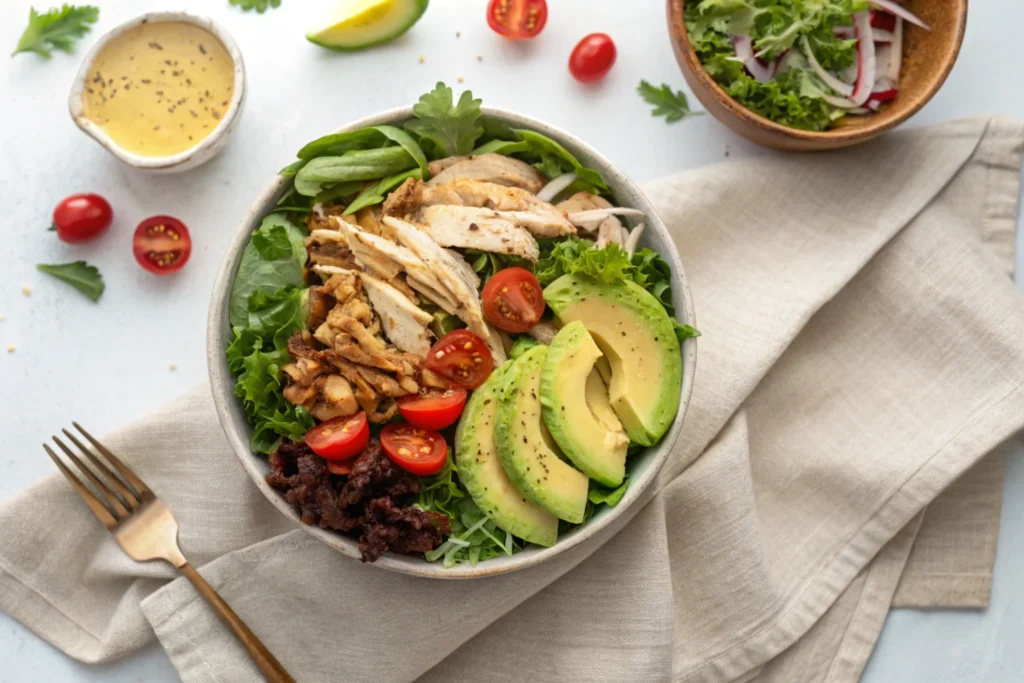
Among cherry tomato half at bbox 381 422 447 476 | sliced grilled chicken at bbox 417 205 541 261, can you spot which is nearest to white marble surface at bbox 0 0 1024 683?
sliced grilled chicken at bbox 417 205 541 261

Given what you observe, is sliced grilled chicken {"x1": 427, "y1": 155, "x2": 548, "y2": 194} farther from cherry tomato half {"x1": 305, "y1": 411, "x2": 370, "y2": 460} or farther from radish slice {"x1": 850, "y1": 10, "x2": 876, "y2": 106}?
radish slice {"x1": 850, "y1": 10, "x2": 876, "y2": 106}

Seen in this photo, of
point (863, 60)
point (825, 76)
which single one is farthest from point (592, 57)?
point (863, 60)

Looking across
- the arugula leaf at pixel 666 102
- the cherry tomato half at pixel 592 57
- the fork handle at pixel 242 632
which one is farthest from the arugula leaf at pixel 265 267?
the arugula leaf at pixel 666 102

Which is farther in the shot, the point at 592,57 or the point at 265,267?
the point at 592,57

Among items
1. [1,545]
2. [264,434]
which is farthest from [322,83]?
[1,545]

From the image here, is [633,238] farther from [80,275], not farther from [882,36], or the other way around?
[80,275]

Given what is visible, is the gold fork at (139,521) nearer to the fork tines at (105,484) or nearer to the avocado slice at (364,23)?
the fork tines at (105,484)
